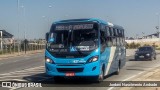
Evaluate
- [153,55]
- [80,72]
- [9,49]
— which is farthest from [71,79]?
[9,49]

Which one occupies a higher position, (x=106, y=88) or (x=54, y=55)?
(x=54, y=55)

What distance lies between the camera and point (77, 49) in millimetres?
16156

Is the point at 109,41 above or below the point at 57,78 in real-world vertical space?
above

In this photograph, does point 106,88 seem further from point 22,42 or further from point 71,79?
point 22,42

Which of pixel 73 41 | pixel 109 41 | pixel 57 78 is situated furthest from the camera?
pixel 109 41

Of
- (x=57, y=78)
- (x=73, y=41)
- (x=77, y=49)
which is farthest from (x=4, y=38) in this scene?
(x=77, y=49)

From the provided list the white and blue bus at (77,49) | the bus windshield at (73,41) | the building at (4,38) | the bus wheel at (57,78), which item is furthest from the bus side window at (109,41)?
the building at (4,38)

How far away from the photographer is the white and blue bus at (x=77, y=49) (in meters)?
16.0

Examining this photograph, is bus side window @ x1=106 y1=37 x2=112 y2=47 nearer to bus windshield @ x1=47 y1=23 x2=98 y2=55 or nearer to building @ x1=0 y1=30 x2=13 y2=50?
bus windshield @ x1=47 y1=23 x2=98 y2=55

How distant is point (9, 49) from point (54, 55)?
158 ft

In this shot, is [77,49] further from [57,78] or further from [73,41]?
[57,78]

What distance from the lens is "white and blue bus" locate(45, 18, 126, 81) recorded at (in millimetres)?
16000

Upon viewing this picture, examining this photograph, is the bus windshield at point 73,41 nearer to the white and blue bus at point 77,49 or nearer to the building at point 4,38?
the white and blue bus at point 77,49

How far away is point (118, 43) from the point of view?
21.8 meters
